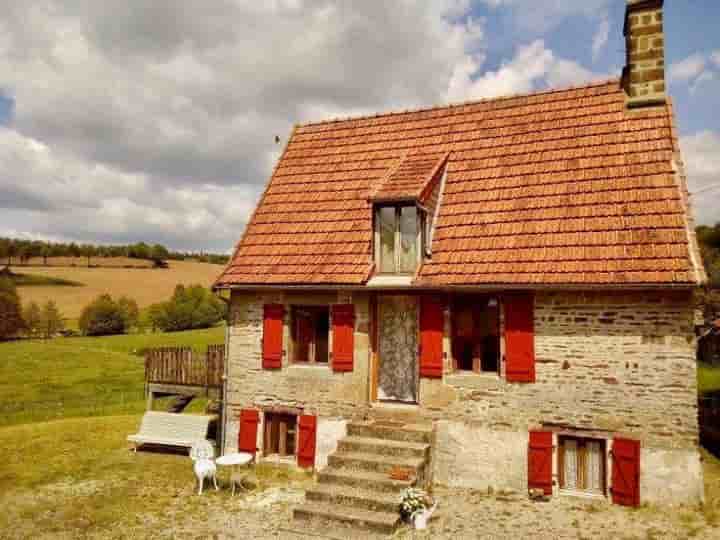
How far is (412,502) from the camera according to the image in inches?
330

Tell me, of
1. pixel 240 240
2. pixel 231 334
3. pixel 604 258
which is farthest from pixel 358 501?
pixel 240 240

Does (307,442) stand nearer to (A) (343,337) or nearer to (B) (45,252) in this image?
(A) (343,337)

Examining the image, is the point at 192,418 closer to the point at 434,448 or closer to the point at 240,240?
the point at 240,240

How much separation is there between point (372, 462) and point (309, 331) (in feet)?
Result: 11.3

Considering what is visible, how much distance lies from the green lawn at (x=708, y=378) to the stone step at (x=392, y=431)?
1690 cm

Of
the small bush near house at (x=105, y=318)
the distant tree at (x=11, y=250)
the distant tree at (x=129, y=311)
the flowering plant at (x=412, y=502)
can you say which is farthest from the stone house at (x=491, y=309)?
the distant tree at (x=11, y=250)

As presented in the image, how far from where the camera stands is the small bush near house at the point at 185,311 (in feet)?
190

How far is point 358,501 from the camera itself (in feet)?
28.7

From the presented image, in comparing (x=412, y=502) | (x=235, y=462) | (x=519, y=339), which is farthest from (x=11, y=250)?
(x=519, y=339)

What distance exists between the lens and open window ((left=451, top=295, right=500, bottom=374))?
10.3 metres

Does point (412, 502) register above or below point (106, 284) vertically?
below

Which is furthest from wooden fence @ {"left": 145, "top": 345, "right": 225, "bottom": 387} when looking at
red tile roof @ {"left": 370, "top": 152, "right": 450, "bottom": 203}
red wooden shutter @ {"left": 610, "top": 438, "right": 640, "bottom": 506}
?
red wooden shutter @ {"left": 610, "top": 438, "right": 640, "bottom": 506}

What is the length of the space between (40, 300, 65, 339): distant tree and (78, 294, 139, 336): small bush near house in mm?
2092

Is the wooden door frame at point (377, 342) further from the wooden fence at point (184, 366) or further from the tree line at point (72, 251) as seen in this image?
the tree line at point (72, 251)
